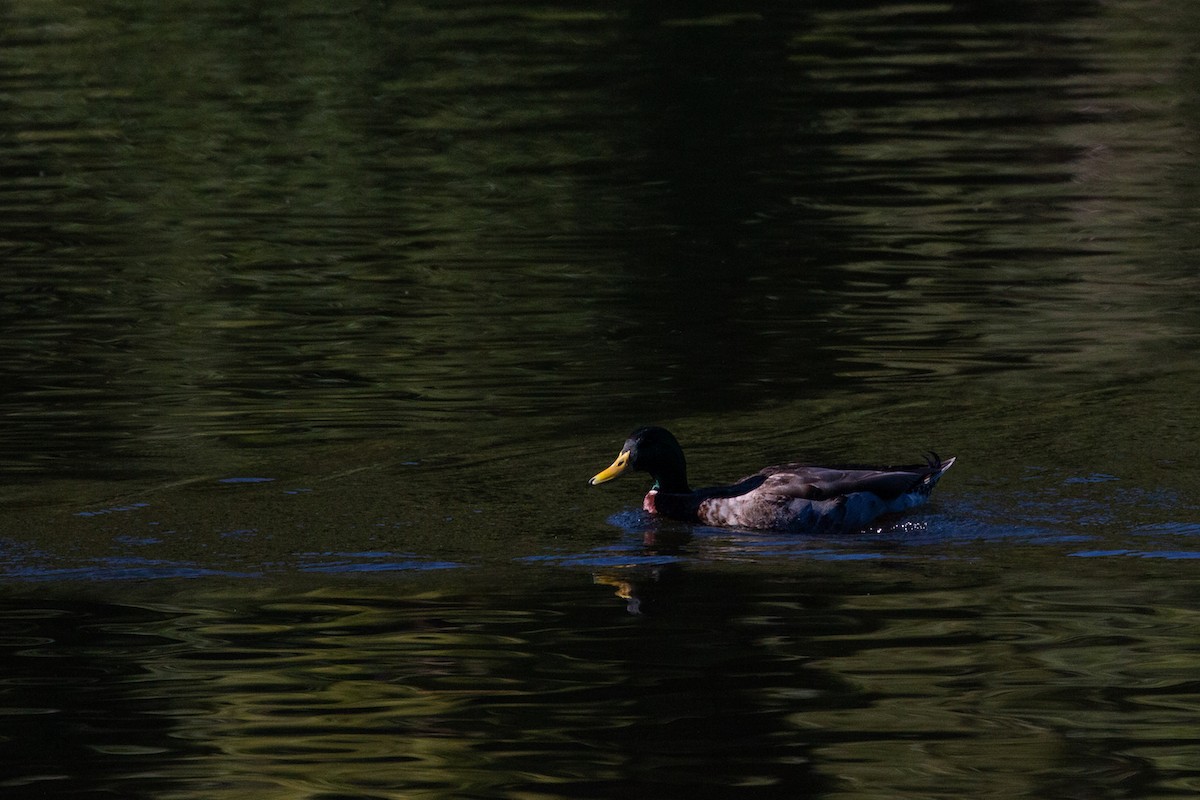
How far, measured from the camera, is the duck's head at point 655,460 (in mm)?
Answer: 12758

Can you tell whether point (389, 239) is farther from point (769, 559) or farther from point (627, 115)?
point (769, 559)

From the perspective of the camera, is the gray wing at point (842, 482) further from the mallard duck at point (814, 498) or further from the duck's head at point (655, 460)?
the duck's head at point (655, 460)

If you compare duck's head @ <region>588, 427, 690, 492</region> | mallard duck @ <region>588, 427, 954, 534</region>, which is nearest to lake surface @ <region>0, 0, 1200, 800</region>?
mallard duck @ <region>588, 427, 954, 534</region>

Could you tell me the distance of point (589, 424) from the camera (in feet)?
47.5

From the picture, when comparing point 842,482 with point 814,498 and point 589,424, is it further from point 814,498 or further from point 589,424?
point 589,424

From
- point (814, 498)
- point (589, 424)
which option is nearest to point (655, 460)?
point (814, 498)

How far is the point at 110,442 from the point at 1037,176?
12.5 metres

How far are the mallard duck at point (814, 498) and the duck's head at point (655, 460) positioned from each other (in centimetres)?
8

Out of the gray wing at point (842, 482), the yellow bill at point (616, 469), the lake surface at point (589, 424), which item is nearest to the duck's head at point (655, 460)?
the yellow bill at point (616, 469)

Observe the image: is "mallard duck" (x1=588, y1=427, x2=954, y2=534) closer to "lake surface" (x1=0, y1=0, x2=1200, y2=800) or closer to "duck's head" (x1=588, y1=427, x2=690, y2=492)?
"duck's head" (x1=588, y1=427, x2=690, y2=492)

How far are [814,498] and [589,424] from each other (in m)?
2.56

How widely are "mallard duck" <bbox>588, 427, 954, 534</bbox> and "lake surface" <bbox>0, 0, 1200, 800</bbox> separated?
0.66 ft

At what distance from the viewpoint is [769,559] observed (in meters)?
11.8

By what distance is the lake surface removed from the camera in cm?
916
